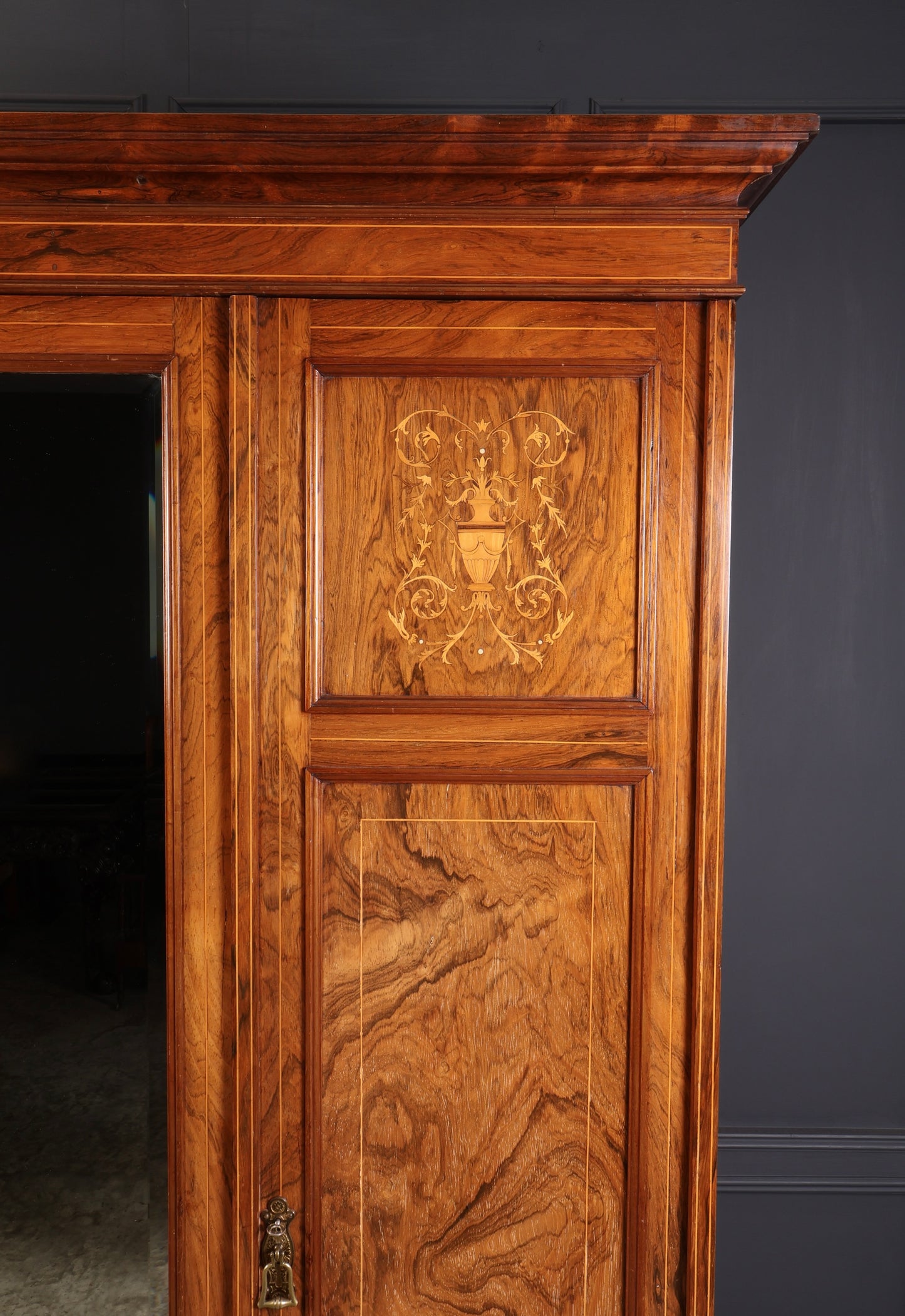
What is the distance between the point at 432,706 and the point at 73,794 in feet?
A: 1.66

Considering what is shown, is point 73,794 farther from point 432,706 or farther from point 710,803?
point 710,803

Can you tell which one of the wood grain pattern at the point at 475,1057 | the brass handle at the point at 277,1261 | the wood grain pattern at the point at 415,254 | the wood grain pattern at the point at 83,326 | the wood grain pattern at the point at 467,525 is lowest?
the brass handle at the point at 277,1261

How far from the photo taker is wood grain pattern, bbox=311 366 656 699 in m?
1.17

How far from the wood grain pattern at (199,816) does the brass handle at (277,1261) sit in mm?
56

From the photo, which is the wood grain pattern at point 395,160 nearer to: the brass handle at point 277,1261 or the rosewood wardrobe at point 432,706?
the rosewood wardrobe at point 432,706

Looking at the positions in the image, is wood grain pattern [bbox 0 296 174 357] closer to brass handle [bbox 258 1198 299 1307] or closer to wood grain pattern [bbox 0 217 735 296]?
wood grain pattern [bbox 0 217 735 296]

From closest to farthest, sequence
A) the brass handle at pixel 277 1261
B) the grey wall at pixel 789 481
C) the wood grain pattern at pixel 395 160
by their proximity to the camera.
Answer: the wood grain pattern at pixel 395 160
the brass handle at pixel 277 1261
the grey wall at pixel 789 481

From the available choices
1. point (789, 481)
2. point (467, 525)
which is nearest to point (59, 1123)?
point (467, 525)

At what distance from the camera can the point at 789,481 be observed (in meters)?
1.76

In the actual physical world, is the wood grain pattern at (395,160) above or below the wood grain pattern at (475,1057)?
above

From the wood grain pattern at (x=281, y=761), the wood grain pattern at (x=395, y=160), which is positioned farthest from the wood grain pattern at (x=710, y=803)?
the wood grain pattern at (x=281, y=761)

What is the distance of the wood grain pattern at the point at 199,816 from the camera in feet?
3.86

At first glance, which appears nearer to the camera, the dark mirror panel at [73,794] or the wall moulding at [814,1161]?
the dark mirror panel at [73,794]

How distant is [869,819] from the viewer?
1.78 meters
